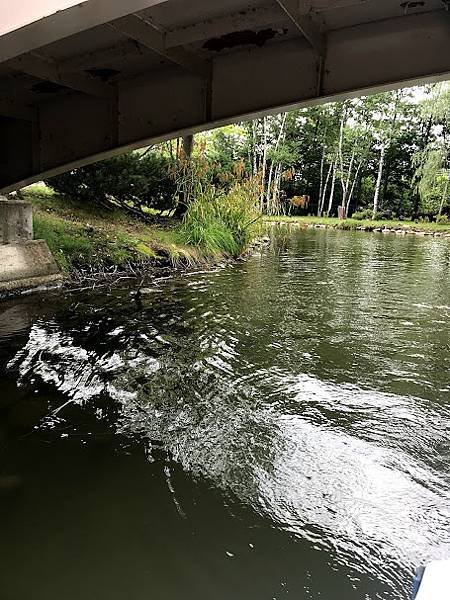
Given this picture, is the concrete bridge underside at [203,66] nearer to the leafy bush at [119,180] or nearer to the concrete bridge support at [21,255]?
the concrete bridge support at [21,255]

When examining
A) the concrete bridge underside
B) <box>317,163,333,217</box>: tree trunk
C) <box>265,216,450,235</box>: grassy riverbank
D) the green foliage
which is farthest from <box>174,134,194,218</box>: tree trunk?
<box>317,163,333,217</box>: tree trunk

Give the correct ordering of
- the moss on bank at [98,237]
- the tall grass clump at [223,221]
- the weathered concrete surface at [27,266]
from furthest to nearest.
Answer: the tall grass clump at [223,221] → the moss on bank at [98,237] → the weathered concrete surface at [27,266]

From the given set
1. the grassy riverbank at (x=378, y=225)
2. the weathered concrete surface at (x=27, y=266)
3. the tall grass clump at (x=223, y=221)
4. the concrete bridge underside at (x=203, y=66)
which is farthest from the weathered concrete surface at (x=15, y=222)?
the grassy riverbank at (x=378, y=225)

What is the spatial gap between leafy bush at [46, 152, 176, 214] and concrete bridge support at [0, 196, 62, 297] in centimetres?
238

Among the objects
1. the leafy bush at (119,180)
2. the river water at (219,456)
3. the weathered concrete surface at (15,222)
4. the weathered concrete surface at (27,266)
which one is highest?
the leafy bush at (119,180)

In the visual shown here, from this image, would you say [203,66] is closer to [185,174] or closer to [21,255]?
[21,255]

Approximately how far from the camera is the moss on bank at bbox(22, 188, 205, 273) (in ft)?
25.5

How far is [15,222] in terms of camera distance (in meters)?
6.91

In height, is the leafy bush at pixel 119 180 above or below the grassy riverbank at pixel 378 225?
above

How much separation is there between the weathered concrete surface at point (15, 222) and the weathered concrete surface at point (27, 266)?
136mm

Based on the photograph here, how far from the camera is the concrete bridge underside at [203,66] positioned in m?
3.68

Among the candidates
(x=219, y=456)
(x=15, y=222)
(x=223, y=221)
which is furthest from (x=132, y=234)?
(x=219, y=456)

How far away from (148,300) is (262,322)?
1.76 metres

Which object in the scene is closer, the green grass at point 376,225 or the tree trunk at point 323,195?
the green grass at point 376,225
